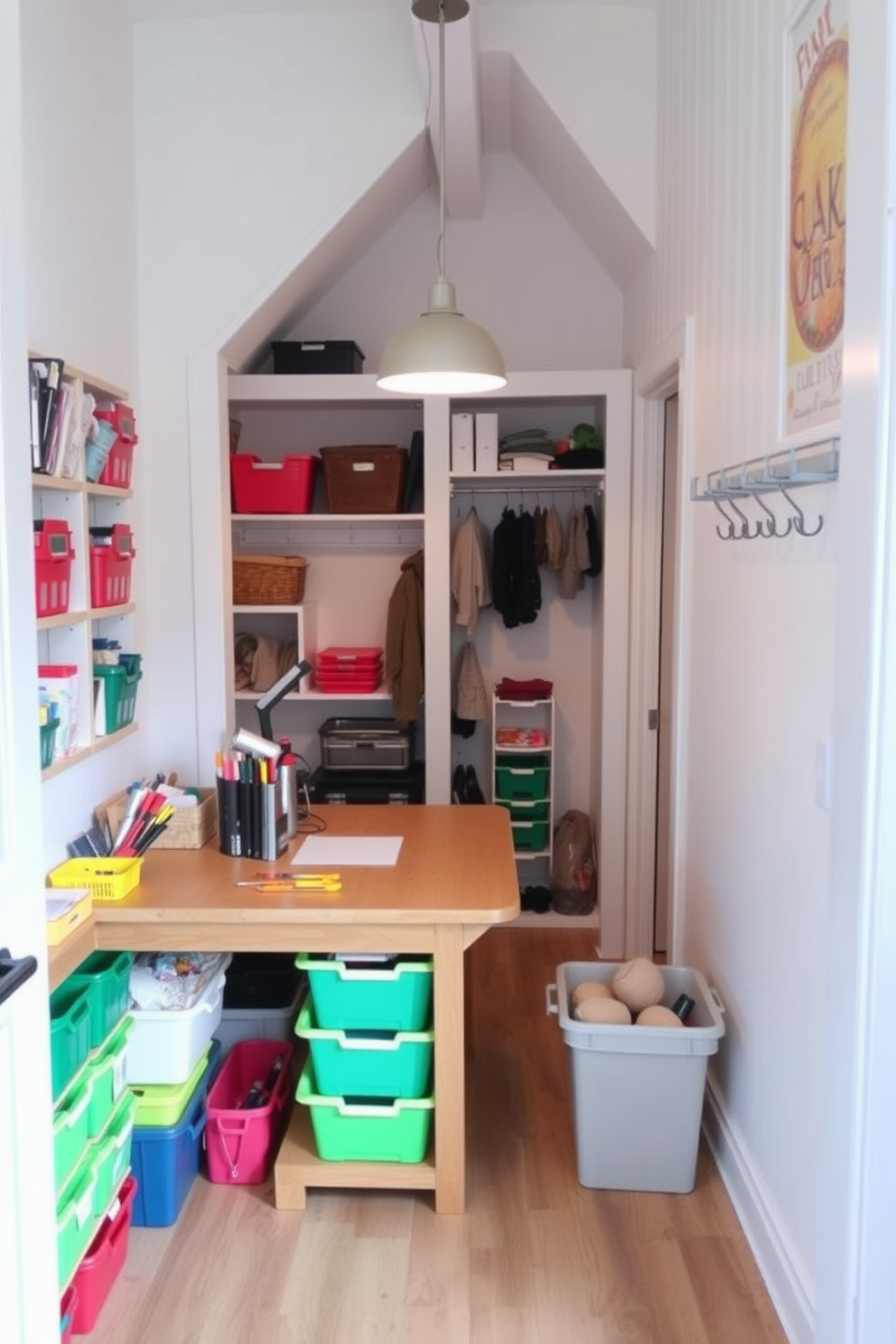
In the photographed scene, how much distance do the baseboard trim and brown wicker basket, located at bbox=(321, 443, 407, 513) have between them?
2.42 meters

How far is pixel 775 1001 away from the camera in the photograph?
2211mm

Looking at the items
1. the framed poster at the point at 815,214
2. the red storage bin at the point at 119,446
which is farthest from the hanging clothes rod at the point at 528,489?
the framed poster at the point at 815,214

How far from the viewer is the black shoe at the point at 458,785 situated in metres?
4.54

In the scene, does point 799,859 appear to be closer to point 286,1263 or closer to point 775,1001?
point 775,1001

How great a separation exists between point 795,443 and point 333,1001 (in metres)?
1.63

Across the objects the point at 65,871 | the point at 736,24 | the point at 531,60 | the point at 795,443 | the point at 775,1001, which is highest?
the point at 531,60

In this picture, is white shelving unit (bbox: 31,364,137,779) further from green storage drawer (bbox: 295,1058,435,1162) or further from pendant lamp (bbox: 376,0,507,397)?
green storage drawer (bbox: 295,1058,435,1162)

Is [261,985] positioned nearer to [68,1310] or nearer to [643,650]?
[68,1310]

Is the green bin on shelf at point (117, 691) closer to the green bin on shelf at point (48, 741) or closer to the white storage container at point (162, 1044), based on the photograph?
the green bin on shelf at point (48, 741)

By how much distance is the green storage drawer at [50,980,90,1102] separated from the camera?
201cm

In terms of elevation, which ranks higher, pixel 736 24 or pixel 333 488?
pixel 736 24

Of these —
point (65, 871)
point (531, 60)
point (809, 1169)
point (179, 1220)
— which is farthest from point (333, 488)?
point (809, 1169)

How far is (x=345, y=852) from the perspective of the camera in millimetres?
2818

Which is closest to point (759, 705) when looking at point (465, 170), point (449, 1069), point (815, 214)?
point (815, 214)
